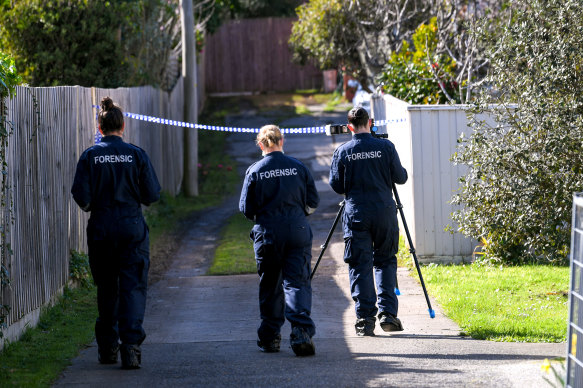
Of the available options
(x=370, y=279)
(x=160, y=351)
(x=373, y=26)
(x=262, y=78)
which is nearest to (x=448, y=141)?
(x=370, y=279)

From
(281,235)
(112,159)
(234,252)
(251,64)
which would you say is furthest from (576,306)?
(251,64)

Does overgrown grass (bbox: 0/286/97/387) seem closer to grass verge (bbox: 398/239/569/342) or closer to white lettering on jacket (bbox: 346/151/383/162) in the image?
white lettering on jacket (bbox: 346/151/383/162)

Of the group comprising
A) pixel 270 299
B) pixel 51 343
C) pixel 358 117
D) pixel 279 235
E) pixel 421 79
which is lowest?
pixel 51 343

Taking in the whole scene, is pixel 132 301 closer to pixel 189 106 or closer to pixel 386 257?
pixel 386 257

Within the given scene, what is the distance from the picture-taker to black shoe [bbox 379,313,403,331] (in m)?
7.25

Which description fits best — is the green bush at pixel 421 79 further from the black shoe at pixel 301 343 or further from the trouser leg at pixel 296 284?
the black shoe at pixel 301 343

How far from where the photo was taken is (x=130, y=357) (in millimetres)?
6039

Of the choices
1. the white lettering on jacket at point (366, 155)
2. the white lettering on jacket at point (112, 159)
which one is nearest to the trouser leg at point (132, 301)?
the white lettering on jacket at point (112, 159)

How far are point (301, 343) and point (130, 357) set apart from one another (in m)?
1.24

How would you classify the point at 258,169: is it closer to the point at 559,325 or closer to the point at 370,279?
the point at 370,279

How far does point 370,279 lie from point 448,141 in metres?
3.29

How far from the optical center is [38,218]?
765cm

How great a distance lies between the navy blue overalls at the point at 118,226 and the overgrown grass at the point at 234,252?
160 inches

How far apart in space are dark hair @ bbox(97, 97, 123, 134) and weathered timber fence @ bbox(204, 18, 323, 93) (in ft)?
80.6
